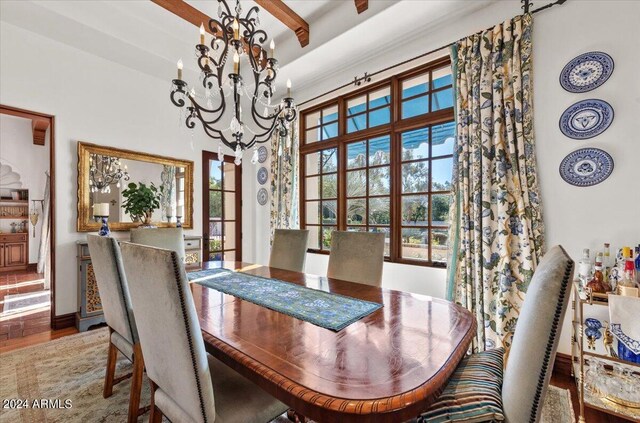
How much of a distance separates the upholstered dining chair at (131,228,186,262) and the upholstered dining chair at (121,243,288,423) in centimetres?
160

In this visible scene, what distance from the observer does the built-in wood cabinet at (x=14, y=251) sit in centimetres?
541

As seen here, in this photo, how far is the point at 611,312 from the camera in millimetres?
1507

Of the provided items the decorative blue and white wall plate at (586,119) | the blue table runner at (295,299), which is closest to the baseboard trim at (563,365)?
the decorative blue and white wall plate at (586,119)

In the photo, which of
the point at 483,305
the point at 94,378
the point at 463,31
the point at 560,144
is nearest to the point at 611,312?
the point at 483,305

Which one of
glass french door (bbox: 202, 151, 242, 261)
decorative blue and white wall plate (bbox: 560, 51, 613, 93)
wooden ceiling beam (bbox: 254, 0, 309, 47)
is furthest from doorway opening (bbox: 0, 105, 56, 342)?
decorative blue and white wall plate (bbox: 560, 51, 613, 93)

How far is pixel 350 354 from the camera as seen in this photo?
914mm

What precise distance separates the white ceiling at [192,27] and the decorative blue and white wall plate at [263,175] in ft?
5.03

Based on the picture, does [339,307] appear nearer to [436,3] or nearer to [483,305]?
[483,305]

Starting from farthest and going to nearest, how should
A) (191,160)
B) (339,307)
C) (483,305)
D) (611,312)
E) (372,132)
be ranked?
(191,160) < (372,132) < (483,305) < (611,312) < (339,307)

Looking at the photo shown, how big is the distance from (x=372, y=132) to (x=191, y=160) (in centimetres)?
255

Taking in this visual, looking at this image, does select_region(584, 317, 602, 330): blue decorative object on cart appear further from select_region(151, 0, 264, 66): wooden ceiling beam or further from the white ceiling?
select_region(151, 0, 264, 66): wooden ceiling beam

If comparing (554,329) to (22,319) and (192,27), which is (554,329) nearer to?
(192,27)

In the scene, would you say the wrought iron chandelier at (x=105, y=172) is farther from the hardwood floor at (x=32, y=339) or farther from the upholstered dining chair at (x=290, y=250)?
the upholstered dining chair at (x=290, y=250)

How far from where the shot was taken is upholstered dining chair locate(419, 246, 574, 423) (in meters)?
0.73
